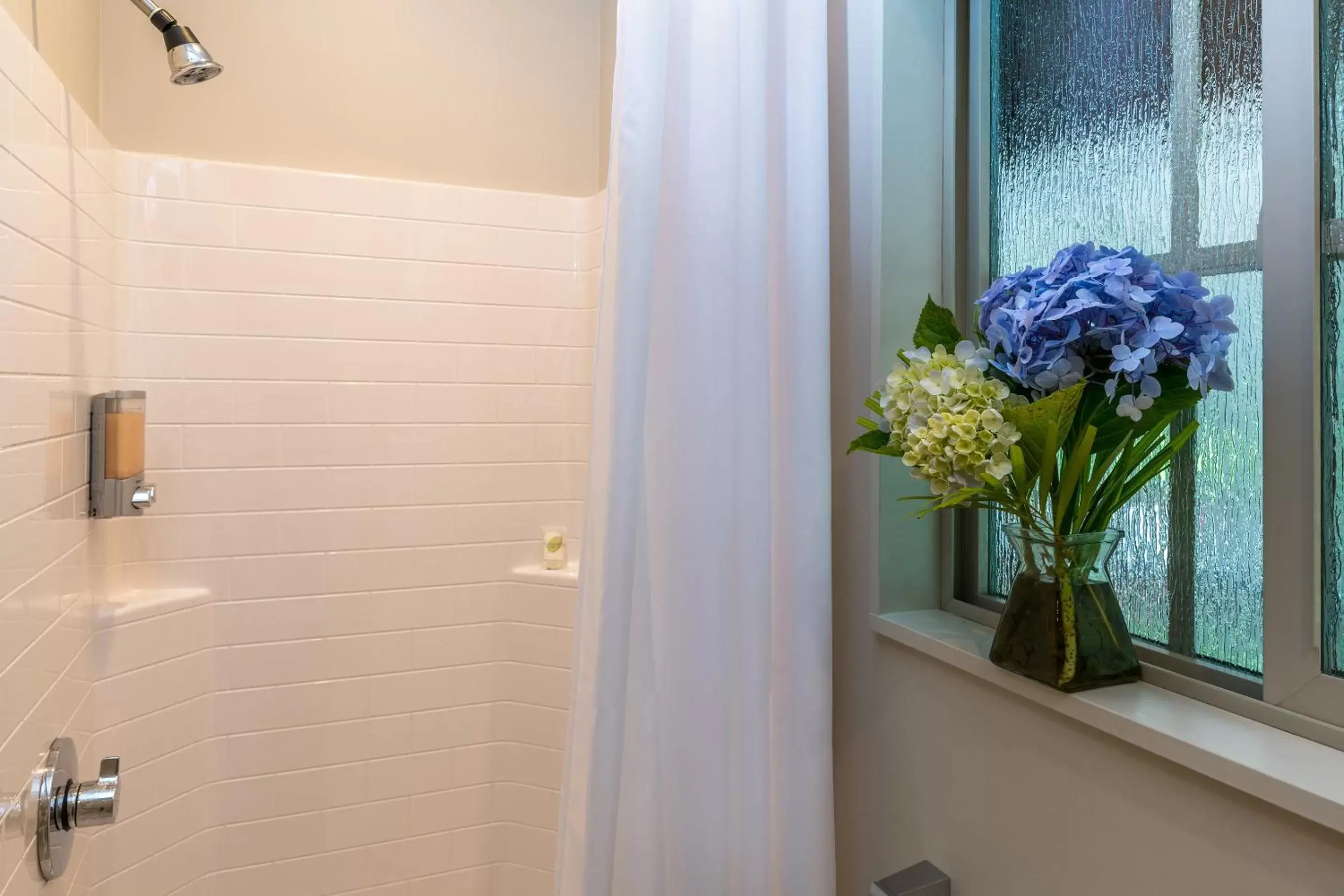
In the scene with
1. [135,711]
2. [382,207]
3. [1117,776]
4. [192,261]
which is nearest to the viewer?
[1117,776]

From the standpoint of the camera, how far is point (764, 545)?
46.8 inches

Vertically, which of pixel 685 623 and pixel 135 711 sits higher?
pixel 685 623

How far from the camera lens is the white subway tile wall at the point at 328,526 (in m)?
1.78

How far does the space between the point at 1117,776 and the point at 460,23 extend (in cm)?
212

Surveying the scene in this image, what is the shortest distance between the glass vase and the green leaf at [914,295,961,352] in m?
0.22

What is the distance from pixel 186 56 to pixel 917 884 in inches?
68.0

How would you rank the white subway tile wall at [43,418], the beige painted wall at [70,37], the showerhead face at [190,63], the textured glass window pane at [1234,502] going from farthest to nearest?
the showerhead face at [190,63]
the beige painted wall at [70,37]
the white subway tile wall at [43,418]
the textured glass window pane at [1234,502]

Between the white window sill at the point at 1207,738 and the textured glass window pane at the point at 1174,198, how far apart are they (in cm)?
11

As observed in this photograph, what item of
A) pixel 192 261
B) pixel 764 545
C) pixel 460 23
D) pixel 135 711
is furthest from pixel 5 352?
pixel 460 23

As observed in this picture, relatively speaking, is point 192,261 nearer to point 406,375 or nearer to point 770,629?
point 406,375

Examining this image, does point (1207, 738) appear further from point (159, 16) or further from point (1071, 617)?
point (159, 16)

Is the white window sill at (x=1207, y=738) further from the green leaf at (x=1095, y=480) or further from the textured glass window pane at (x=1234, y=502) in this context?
the green leaf at (x=1095, y=480)

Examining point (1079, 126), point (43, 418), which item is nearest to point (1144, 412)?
point (1079, 126)

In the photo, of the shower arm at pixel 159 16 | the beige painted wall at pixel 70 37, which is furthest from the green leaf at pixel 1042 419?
the shower arm at pixel 159 16
